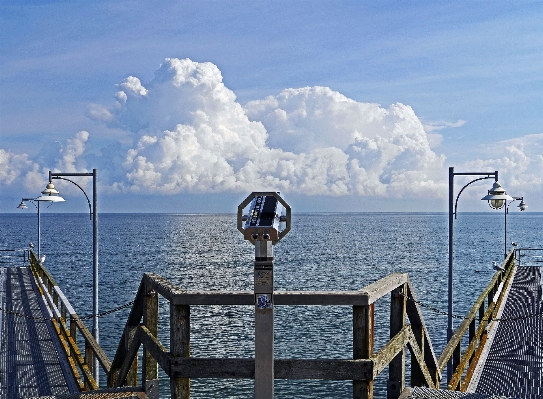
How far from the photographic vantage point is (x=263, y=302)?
13.9 feet

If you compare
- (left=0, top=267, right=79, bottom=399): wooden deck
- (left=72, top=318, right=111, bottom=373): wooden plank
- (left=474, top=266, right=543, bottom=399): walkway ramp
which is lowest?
(left=0, top=267, right=79, bottom=399): wooden deck

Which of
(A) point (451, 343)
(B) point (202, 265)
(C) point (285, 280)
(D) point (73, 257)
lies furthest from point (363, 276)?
(A) point (451, 343)

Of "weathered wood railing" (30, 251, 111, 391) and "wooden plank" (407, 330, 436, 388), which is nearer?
"wooden plank" (407, 330, 436, 388)

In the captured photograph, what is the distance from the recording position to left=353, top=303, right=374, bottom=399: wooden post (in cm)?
440

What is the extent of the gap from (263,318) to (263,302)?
0.12 m

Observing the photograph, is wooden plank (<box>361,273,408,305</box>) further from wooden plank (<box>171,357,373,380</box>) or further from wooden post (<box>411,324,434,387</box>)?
wooden post (<box>411,324,434,387</box>)

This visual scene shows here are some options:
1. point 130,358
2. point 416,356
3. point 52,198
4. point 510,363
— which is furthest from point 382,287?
point 52,198

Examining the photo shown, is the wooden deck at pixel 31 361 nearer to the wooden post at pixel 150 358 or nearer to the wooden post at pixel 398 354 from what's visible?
the wooden post at pixel 150 358

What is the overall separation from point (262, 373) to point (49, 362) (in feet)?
25.2

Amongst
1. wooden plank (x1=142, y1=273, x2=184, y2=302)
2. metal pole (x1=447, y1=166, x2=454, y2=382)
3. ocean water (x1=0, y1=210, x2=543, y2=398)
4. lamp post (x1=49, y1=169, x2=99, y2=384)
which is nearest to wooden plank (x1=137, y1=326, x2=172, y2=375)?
wooden plank (x1=142, y1=273, x2=184, y2=302)

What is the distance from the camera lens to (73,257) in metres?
73.8

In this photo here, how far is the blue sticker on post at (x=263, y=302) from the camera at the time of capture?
4.24 metres

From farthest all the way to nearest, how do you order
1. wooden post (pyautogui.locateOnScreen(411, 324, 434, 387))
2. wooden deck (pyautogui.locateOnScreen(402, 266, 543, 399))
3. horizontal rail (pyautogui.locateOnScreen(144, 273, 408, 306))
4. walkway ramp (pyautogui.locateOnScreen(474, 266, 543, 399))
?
walkway ramp (pyautogui.locateOnScreen(474, 266, 543, 399))
wooden deck (pyautogui.locateOnScreen(402, 266, 543, 399))
wooden post (pyautogui.locateOnScreen(411, 324, 434, 387))
horizontal rail (pyautogui.locateOnScreen(144, 273, 408, 306))

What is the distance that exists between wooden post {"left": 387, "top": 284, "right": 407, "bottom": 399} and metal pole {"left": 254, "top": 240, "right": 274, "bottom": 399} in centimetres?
137
